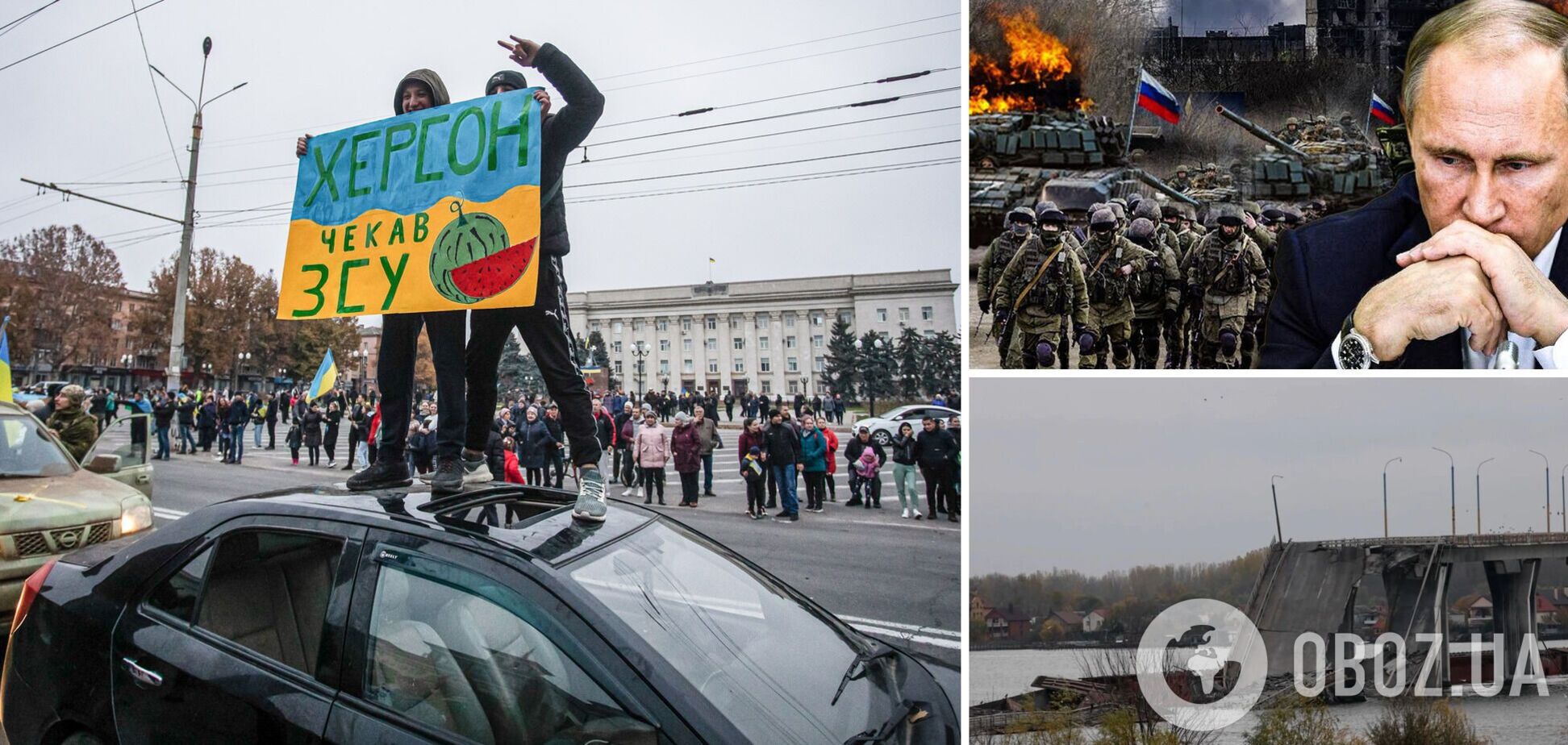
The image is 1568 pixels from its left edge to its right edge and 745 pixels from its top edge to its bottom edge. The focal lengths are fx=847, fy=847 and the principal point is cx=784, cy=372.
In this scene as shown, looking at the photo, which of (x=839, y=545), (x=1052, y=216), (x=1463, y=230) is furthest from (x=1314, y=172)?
(x=839, y=545)

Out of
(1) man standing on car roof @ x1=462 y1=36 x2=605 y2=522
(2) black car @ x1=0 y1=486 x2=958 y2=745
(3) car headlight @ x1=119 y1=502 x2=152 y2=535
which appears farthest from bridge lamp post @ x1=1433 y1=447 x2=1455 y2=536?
(3) car headlight @ x1=119 y1=502 x2=152 y2=535

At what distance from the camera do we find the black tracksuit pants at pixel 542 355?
4086 millimetres

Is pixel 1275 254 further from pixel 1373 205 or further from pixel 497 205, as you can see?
pixel 497 205

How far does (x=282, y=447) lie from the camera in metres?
18.1

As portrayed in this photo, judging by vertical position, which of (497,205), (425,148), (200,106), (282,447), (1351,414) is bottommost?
(282,447)

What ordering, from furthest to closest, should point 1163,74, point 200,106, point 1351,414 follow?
point 200,106 < point 1163,74 < point 1351,414

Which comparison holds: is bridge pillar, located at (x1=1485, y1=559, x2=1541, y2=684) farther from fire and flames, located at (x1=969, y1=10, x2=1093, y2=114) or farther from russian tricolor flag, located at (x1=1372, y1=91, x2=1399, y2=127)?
fire and flames, located at (x1=969, y1=10, x2=1093, y2=114)

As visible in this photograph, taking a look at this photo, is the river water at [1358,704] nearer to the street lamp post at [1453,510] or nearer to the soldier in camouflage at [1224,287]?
the street lamp post at [1453,510]

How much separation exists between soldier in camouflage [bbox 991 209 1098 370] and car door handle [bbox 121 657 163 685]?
9.54ft

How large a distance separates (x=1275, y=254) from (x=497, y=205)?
3.39 meters

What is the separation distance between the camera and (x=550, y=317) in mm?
4219

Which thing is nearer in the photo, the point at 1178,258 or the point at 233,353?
Answer: the point at 1178,258

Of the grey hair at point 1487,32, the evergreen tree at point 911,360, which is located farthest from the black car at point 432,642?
the evergreen tree at point 911,360

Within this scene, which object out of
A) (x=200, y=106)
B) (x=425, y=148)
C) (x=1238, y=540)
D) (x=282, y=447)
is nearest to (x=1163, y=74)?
(x=1238, y=540)
